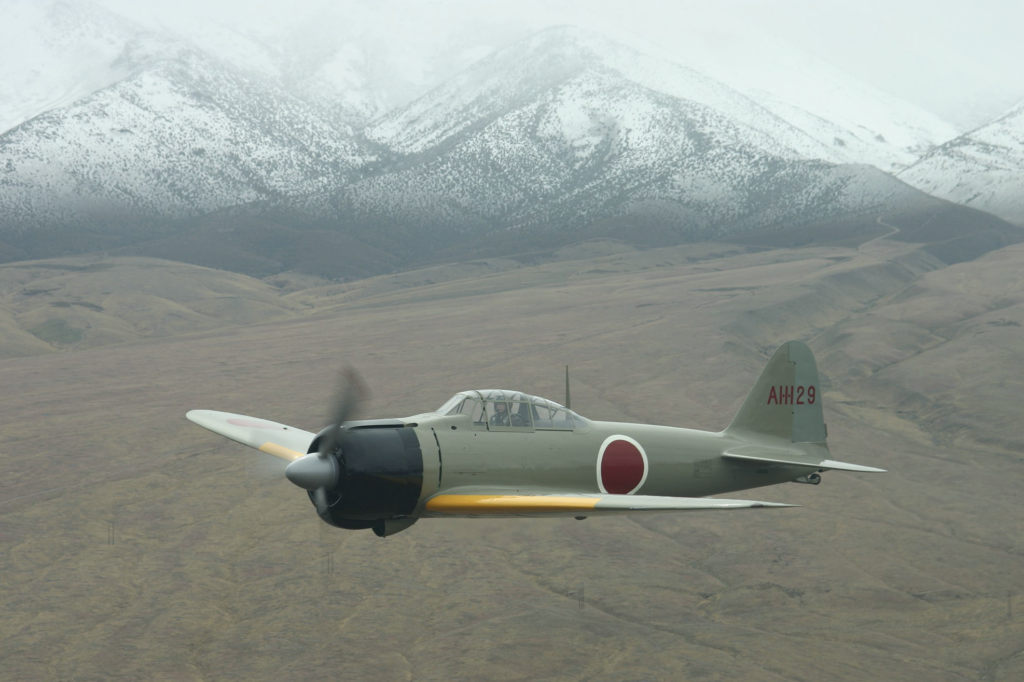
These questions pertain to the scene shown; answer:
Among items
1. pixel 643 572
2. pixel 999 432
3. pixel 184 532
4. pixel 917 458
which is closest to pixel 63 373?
pixel 184 532

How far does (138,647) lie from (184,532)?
1239 centimetres

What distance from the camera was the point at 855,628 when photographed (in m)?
47.4

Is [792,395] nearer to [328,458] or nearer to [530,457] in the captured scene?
[530,457]

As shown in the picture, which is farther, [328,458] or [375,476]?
[375,476]

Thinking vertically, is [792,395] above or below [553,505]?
above

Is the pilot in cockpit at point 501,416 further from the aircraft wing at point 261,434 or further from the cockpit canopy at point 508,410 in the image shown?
the aircraft wing at point 261,434

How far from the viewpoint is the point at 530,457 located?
74.0 ft

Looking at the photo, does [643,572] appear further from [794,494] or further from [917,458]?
[917,458]

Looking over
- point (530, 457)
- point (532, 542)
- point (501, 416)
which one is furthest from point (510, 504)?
point (532, 542)

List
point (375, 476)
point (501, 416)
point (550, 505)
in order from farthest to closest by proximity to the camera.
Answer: point (501, 416)
point (550, 505)
point (375, 476)

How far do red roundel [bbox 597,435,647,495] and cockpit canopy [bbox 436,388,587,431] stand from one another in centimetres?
106

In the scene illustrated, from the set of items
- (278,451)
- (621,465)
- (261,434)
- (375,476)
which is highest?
(261,434)

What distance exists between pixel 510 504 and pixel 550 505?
2.92ft

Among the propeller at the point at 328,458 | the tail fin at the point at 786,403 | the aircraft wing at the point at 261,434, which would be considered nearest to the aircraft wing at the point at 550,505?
the propeller at the point at 328,458
